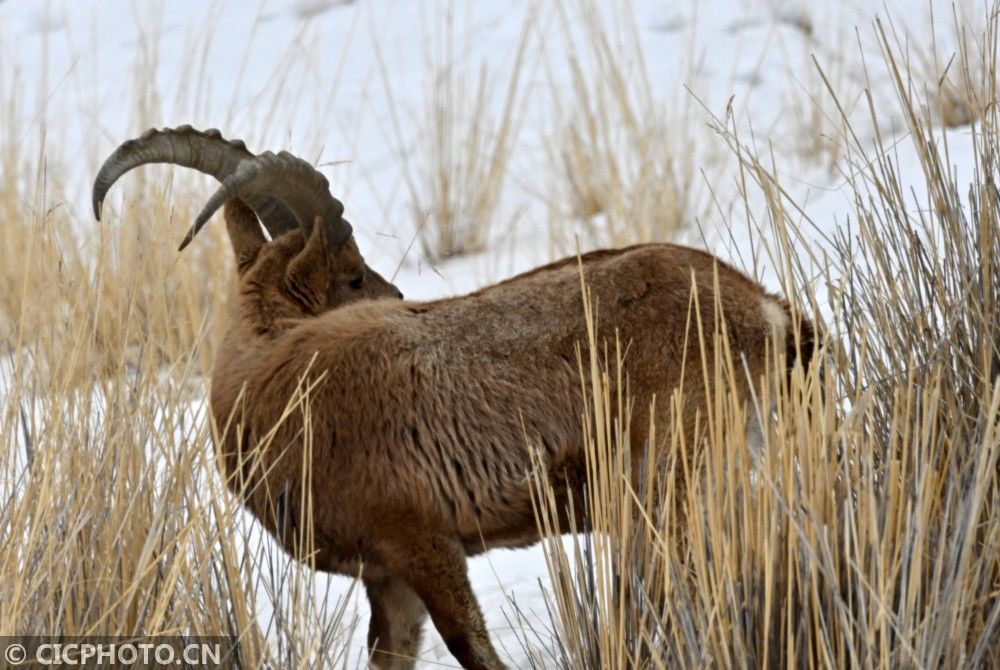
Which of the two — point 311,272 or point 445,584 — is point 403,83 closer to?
point 311,272

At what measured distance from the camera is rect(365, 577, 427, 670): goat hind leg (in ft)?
13.3

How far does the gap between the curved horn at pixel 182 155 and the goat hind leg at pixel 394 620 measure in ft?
3.55

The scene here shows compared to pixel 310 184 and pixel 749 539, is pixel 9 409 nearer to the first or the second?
pixel 310 184

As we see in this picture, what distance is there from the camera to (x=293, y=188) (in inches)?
164

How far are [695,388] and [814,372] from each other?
36.5 inches

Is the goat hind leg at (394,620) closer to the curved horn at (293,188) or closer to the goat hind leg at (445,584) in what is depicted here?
the goat hind leg at (445,584)

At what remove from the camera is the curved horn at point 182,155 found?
3.80 m

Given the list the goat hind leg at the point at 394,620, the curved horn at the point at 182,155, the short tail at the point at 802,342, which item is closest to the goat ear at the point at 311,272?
the curved horn at the point at 182,155

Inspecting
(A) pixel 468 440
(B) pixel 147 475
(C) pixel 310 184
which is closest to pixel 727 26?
(C) pixel 310 184

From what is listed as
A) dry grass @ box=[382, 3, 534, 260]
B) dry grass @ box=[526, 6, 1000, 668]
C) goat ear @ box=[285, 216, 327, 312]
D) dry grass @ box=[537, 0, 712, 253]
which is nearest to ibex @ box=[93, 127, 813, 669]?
goat ear @ box=[285, 216, 327, 312]

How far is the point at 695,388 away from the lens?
3555mm

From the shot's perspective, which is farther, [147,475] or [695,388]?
[695,388]

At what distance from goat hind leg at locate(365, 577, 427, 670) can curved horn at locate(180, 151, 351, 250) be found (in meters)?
0.99

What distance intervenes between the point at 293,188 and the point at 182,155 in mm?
314
